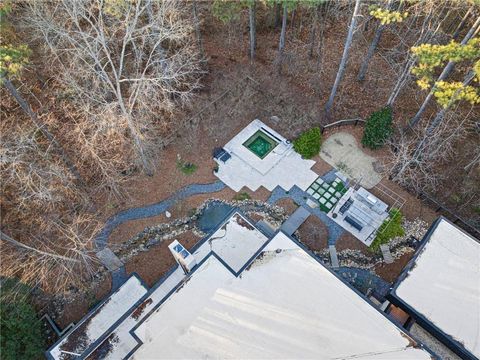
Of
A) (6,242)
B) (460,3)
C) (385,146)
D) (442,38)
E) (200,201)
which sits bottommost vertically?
(6,242)

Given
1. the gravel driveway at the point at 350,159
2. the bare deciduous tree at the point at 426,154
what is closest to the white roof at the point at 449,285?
the bare deciduous tree at the point at 426,154

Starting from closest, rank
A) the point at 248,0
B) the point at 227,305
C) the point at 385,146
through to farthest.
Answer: the point at 227,305
the point at 248,0
the point at 385,146

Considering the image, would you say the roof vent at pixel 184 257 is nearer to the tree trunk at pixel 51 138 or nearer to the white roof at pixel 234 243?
the white roof at pixel 234 243

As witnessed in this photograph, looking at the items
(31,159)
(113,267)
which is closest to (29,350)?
(113,267)

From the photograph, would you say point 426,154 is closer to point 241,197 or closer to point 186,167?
point 241,197

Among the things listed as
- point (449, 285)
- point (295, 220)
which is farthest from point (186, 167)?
point (449, 285)

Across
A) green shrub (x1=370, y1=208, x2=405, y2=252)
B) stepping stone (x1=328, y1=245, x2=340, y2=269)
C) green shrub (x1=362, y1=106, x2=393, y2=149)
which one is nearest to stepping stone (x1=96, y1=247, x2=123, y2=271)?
stepping stone (x1=328, y1=245, x2=340, y2=269)

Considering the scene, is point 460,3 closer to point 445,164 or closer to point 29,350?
point 445,164
